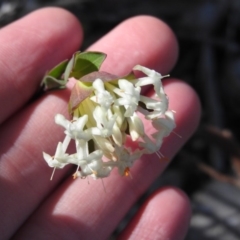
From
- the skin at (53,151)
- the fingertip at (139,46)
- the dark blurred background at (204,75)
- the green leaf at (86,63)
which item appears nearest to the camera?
the green leaf at (86,63)

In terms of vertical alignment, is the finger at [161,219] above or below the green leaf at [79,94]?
below

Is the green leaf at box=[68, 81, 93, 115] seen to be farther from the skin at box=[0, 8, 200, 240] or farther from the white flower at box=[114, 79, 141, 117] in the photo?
the skin at box=[0, 8, 200, 240]

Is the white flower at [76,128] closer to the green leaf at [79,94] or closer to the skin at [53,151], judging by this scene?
the green leaf at [79,94]

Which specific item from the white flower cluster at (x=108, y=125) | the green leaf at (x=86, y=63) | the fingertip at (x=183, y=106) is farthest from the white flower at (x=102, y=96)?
the fingertip at (x=183, y=106)

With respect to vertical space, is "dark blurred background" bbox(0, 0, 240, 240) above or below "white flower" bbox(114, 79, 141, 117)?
below

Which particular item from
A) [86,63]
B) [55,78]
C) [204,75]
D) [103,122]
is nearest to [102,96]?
[103,122]

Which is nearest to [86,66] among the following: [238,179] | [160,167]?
[160,167]

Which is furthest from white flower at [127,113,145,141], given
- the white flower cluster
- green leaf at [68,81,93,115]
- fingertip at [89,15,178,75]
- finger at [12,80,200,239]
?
fingertip at [89,15,178,75]
